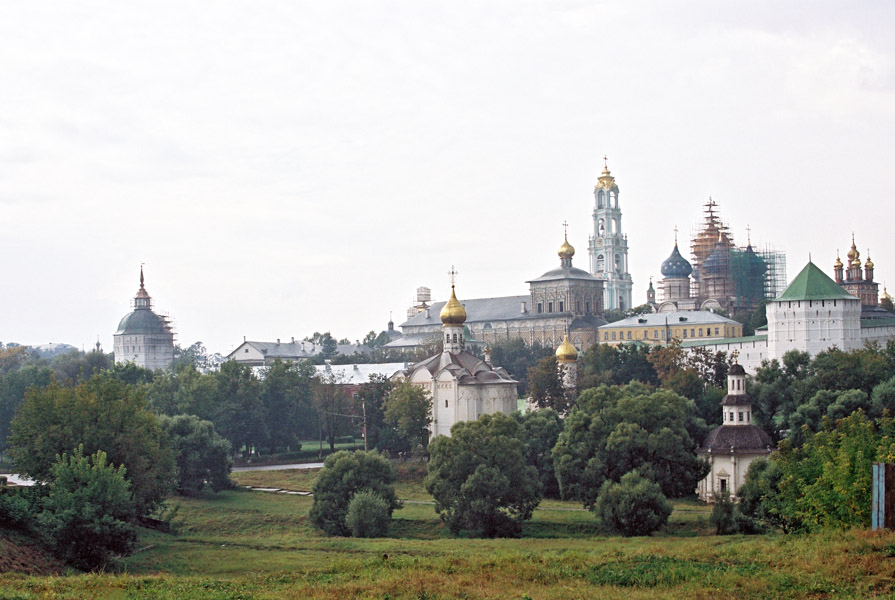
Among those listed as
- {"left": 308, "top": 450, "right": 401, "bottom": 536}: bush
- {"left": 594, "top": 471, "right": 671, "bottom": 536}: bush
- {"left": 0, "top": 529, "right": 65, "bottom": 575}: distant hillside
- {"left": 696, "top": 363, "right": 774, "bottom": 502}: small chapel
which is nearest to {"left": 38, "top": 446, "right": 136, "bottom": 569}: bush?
{"left": 0, "top": 529, "right": 65, "bottom": 575}: distant hillside

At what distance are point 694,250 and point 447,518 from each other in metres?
70.9

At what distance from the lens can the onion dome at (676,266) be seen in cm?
10231

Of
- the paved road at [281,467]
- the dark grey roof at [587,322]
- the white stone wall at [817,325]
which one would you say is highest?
the dark grey roof at [587,322]

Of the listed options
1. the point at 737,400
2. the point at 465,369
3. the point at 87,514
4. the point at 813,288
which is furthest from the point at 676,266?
the point at 87,514

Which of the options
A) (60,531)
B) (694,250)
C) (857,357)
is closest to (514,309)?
(694,250)

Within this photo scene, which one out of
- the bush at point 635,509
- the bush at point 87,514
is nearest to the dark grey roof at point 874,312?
the bush at point 635,509

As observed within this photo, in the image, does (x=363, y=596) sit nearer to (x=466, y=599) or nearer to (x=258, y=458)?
(x=466, y=599)

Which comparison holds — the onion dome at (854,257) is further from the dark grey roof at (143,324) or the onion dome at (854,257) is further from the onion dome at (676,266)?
the dark grey roof at (143,324)

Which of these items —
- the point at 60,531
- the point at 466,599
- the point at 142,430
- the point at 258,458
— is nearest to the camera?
the point at 466,599

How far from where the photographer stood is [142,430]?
32.8 meters

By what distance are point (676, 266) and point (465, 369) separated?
185ft

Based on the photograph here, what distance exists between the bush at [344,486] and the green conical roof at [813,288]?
31.8 meters

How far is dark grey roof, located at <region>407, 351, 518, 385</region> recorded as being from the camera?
49625mm

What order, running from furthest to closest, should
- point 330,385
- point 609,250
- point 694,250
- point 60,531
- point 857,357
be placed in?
point 609,250
point 694,250
point 330,385
point 857,357
point 60,531
